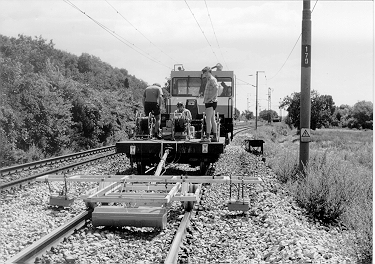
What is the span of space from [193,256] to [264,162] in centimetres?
1106

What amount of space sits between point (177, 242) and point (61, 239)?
1.53 m

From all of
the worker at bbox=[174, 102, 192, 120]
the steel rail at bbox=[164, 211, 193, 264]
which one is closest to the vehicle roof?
the worker at bbox=[174, 102, 192, 120]

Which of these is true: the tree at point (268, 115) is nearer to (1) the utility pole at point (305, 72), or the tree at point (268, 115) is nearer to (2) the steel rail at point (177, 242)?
(1) the utility pole at point (305, 72)

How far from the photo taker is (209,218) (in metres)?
6.78

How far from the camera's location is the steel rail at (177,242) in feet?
15.0

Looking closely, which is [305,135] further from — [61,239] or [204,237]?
[61,239]

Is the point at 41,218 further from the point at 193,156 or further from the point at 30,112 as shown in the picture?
the point at 30,112

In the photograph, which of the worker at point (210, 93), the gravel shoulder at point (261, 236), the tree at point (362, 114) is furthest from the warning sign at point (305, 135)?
the tree at point (362, 114)

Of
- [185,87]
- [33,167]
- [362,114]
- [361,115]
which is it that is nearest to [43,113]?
[33,167]

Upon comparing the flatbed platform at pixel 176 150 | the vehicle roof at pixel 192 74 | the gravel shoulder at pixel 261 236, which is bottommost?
the gravel shoulder at pixel 261 236

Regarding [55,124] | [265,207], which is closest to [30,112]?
[55,124]

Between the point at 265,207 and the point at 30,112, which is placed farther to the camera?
the point at 30,112

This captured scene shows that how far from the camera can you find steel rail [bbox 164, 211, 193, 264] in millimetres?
4559

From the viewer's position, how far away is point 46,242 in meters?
5.09
